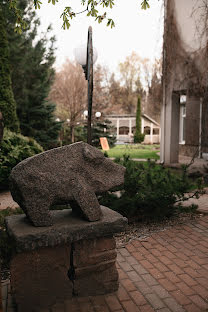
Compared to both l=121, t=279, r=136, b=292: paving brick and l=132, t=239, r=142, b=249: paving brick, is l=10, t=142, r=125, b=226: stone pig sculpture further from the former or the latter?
l=132, t=239, r=142, b=249: paving brick

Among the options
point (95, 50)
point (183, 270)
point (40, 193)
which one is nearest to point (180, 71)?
point (95, 50)

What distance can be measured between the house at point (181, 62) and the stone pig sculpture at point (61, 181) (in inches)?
209

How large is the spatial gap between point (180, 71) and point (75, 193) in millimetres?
7780

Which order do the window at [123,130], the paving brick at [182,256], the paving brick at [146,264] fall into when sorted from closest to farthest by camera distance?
the paving brick at [146,264]
the paving brick at [182,256]
the window at [123,130]

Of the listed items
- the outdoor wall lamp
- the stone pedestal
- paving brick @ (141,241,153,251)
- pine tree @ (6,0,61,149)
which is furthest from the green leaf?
pine tree @ (6,0,61,149)

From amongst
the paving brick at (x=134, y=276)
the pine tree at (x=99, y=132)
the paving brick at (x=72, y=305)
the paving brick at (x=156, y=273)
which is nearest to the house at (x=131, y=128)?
the pine tree at (x=99, y=132)

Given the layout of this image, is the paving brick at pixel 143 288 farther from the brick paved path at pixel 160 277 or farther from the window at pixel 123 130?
the window at pixel 123 130

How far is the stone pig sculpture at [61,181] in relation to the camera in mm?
2473

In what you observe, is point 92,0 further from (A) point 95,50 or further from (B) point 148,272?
(B) point 148,272

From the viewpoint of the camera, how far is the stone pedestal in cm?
249

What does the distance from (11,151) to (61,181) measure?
539 centimetres

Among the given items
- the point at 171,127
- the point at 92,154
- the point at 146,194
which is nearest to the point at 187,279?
the point at 146,194

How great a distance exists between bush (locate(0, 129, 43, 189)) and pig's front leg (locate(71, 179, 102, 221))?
4.95m

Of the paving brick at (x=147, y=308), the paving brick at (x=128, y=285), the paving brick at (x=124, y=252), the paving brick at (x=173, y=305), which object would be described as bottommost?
the paving brick at (x=147, y=308)
